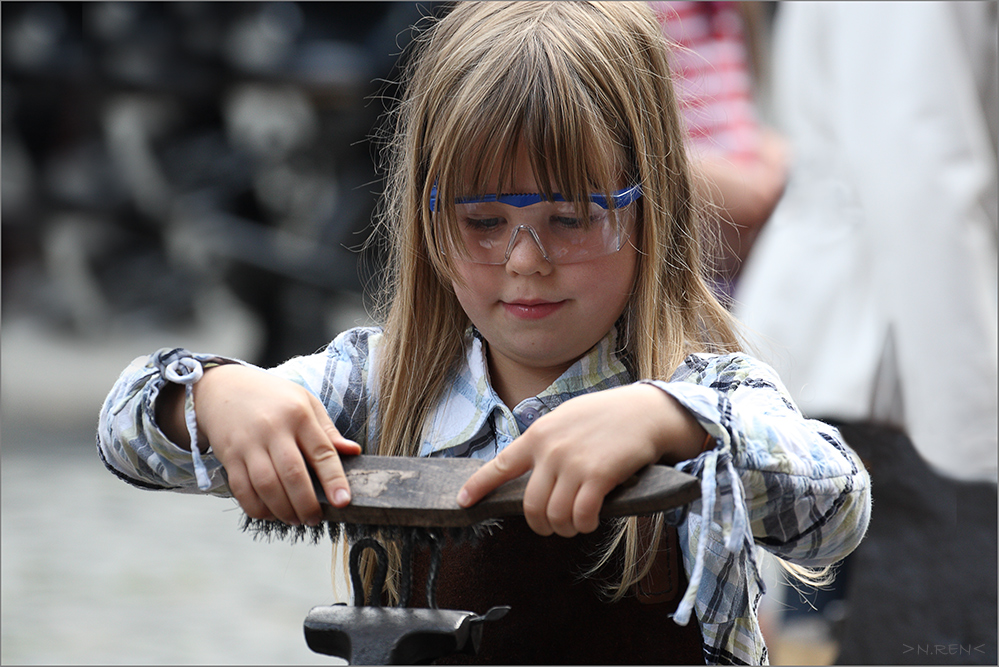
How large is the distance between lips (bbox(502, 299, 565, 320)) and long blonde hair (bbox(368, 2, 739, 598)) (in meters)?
0.11

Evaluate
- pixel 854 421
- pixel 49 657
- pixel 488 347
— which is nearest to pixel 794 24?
pixel 854 421

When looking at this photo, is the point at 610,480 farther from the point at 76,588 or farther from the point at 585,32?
the point at 76,588

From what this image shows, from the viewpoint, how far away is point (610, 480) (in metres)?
0.92

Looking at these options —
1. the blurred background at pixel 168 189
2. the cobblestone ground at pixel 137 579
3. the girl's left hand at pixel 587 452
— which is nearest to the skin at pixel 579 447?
the girl's left hand at pixel 587 452

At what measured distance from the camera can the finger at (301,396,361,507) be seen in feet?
3.27

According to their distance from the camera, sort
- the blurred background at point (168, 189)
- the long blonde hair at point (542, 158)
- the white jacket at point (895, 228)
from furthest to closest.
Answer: the blurred background at point (168, 189)
the white jacket at point (895, 228)
the long blonde hair at point (542, 158)

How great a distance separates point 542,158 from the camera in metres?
1.21

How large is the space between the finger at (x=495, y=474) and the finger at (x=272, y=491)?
190 mm

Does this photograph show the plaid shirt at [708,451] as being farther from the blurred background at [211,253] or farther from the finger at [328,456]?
the blurred background at [211,253]

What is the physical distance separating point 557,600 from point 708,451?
0.39 m

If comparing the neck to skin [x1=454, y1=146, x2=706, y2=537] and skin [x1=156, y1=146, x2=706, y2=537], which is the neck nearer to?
skin [x1=156, y1=146, x2=706, y2=537]

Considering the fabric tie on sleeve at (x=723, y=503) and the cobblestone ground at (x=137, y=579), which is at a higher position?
the fabric tie on sleeve at (x=723, y=503)

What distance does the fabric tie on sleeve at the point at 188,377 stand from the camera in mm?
1114

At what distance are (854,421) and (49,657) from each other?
2.07 meters
